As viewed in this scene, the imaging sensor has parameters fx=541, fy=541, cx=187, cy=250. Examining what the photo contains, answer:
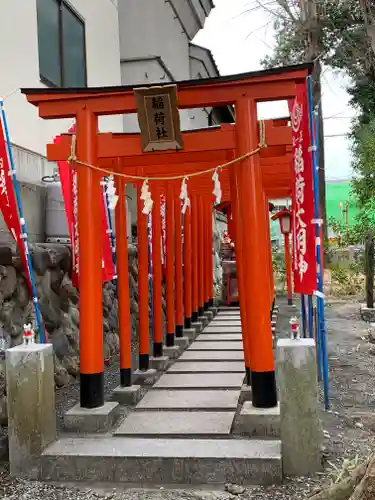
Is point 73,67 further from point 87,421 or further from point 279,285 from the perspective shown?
point 279,285

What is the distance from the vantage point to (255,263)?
18.1 feet

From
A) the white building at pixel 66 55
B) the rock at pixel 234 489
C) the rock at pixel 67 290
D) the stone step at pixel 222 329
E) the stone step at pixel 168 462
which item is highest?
the white building at pixel 66 55

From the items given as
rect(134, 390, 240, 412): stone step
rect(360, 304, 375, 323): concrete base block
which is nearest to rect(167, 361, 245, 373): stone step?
rect(134, 390, 240, 412): stone step

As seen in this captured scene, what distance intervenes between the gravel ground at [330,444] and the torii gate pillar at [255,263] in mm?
878

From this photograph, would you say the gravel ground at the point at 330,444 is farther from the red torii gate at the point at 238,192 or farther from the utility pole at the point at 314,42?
the utility pole at the point at 314,42

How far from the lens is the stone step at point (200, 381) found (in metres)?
7.41

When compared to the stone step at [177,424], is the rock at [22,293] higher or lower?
higher

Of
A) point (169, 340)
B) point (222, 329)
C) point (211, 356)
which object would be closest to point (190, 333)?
point (222, 329)

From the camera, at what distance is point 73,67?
10.3 metres

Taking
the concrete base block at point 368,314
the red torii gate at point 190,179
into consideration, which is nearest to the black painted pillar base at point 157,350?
the red torii gate at point 190,179

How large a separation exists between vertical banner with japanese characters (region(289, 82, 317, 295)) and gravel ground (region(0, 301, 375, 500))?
155 centimetres

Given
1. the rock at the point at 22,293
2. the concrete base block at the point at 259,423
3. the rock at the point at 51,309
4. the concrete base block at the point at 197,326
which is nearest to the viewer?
the concrete base block at the point at 259,423

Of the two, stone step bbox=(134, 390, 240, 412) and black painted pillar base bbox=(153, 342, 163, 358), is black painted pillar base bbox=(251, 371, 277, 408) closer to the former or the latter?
stone step bbox=(134, 390, 240, 412)

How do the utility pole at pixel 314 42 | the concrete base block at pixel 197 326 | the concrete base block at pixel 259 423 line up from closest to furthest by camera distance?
the concrete base block at pixel 259 423, the concrete base block at pixel 197 326, the utility pole at pixel 314 42
